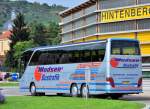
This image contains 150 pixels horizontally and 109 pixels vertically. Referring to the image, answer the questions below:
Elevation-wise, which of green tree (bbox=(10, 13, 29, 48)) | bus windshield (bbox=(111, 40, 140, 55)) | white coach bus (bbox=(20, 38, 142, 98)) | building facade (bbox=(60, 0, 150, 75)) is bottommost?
white coach bus (bbox=(20, 38, 142, 98))

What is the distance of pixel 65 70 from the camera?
1240 inches

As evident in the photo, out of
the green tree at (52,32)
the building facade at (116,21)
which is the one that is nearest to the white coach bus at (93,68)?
the building facade at (116,21)

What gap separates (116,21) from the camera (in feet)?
219

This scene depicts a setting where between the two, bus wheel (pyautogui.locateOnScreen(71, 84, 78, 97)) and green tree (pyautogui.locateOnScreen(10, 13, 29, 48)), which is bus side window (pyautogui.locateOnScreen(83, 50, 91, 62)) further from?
green tree (pyautogui.locateOnScreen(10, 13, 29, 48))

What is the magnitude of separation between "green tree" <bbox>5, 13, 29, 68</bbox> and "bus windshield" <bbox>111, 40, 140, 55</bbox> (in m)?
99.6

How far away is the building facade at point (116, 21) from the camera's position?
63.7m

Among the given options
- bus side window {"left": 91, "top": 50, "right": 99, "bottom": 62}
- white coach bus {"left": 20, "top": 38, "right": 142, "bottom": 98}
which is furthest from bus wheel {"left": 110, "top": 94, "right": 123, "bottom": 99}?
bus side window {"left": 91, "top": 50, "right": 99, "bottom": 62}

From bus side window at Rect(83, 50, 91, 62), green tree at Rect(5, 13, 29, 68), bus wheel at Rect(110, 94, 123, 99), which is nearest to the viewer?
bus side window at Rect(83, 50, 91, 62)

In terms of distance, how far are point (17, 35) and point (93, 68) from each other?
10490 cm

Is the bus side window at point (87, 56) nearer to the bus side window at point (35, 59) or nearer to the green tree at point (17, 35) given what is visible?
the bus side window at point (35, 59)

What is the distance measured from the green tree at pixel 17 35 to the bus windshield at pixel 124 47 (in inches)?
3922

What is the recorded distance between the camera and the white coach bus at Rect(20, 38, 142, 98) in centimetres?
2808

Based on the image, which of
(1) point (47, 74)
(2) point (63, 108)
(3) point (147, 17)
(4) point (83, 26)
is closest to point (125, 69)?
(1) point (47, 74)

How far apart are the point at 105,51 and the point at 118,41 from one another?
1030 millimetres
